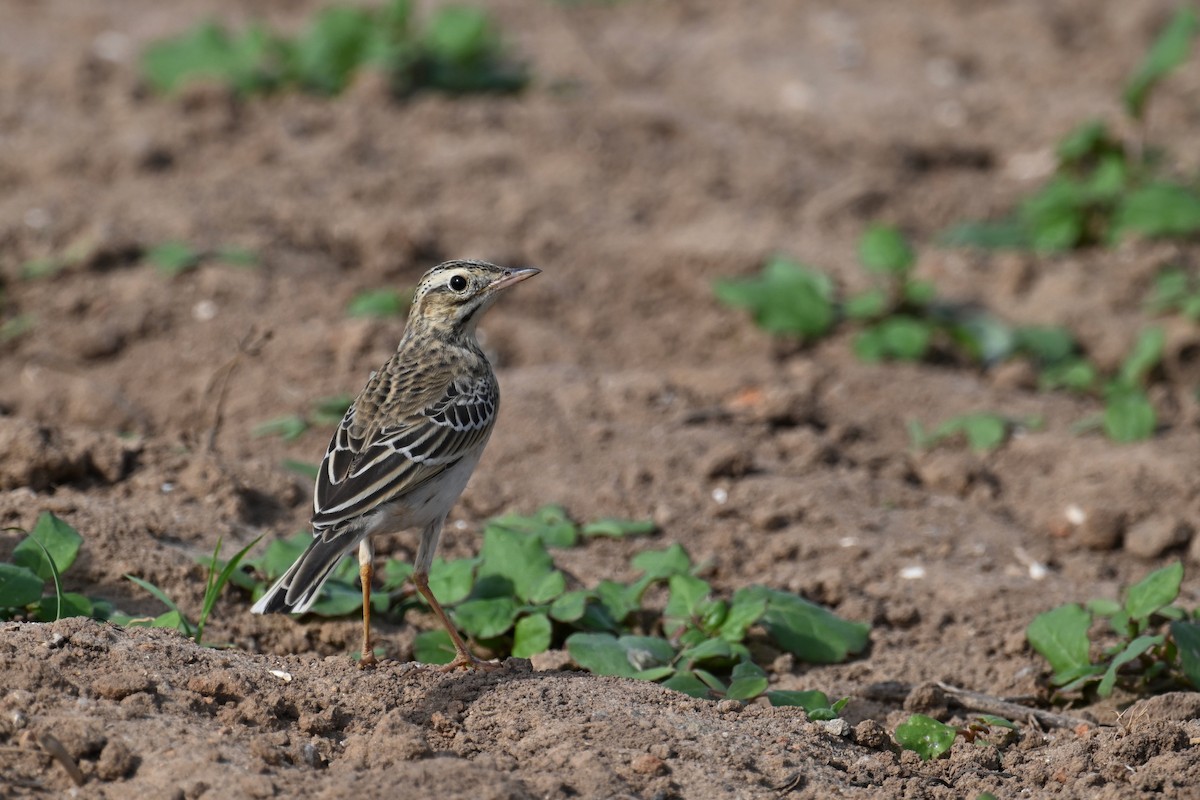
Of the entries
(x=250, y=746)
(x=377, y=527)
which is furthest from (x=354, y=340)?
(x=250, y=746)

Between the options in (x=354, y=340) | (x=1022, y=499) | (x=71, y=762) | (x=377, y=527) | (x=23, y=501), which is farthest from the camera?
(x=354, y=340)

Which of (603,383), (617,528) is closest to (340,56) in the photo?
(603,383)

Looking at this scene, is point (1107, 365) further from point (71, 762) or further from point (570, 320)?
point (71, 762)

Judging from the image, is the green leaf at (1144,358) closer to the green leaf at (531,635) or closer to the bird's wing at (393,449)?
the bird's wing at (393,449)

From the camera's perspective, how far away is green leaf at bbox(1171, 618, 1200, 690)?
552 centimetres

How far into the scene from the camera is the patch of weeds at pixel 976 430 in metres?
8.09

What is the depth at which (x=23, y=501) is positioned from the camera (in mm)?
6074

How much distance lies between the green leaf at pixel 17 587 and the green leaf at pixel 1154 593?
391 cm

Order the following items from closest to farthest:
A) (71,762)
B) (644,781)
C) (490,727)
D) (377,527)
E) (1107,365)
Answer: (71,762) → (644,781) → (490,727) → (377,527) → (1107,365)

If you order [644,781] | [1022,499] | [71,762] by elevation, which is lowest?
[1022,499]

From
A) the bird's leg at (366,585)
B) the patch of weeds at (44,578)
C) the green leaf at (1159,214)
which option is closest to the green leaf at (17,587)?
the patch of weeds at (44,578)

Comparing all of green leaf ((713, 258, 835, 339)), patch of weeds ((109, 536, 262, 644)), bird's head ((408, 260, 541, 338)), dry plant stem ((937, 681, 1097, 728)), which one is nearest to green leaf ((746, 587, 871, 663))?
dry plant stem ((937, 681, 1097, 728))

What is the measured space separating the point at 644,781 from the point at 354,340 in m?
4.28

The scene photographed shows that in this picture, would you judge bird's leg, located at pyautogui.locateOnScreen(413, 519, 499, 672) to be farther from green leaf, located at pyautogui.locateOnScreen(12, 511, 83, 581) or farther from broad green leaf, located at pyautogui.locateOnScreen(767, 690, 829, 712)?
green leaf, located at pyautogui.locateOnScreen(12, 511, 83, 581)
